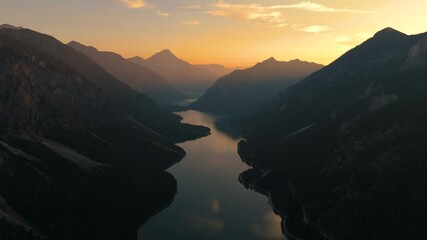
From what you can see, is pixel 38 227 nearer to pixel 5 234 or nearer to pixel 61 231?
pixel 61 231

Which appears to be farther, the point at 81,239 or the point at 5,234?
the point at 81,239

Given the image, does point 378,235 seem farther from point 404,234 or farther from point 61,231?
point 61,231

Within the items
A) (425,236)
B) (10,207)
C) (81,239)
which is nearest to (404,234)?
(425,236)

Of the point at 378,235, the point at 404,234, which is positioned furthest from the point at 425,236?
the point at 378,235

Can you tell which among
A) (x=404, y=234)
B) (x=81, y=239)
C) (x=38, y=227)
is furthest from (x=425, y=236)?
(x=38, y=227)

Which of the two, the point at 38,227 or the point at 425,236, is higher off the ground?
the point at 425,236

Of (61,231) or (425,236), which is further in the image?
(61,231)

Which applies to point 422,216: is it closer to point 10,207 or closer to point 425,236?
point 425,236
